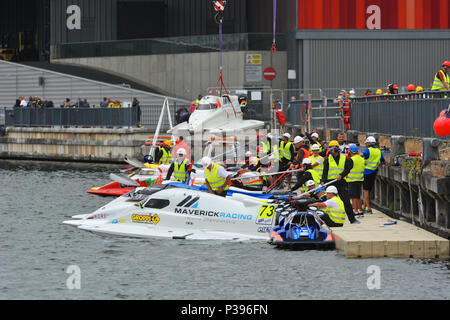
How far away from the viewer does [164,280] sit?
73.7 feet

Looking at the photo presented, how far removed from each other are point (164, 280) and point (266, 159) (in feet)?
59.0

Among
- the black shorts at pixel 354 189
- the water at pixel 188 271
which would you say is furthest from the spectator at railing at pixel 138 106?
the black shorts at pixel 354 189

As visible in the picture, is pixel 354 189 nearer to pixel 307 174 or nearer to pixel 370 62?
pixel 307 174

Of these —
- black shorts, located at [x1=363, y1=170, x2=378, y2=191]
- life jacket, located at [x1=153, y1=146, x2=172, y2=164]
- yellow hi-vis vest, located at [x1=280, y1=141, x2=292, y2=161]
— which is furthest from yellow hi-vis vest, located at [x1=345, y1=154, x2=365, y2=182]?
life jacket, located at [x1=153, y1=146, x2=172, y2=164]

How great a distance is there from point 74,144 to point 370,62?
18668mm

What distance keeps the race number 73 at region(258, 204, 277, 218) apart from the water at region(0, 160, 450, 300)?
777 millimetres

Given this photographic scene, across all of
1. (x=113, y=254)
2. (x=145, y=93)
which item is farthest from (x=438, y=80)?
(x=145, y=93)

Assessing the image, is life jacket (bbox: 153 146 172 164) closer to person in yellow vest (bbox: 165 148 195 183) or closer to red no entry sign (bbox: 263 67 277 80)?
person in yellow vest (bbox: 165 148 195 183)

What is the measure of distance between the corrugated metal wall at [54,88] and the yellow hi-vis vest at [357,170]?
33671 millimetres

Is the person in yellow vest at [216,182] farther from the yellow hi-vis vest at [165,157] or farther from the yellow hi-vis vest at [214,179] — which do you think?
the yellow hi-vis vest at [165,157]

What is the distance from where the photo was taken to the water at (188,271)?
69.2ft

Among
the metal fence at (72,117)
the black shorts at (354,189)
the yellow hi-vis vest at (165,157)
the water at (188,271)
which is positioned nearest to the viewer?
the water at (188,271)
